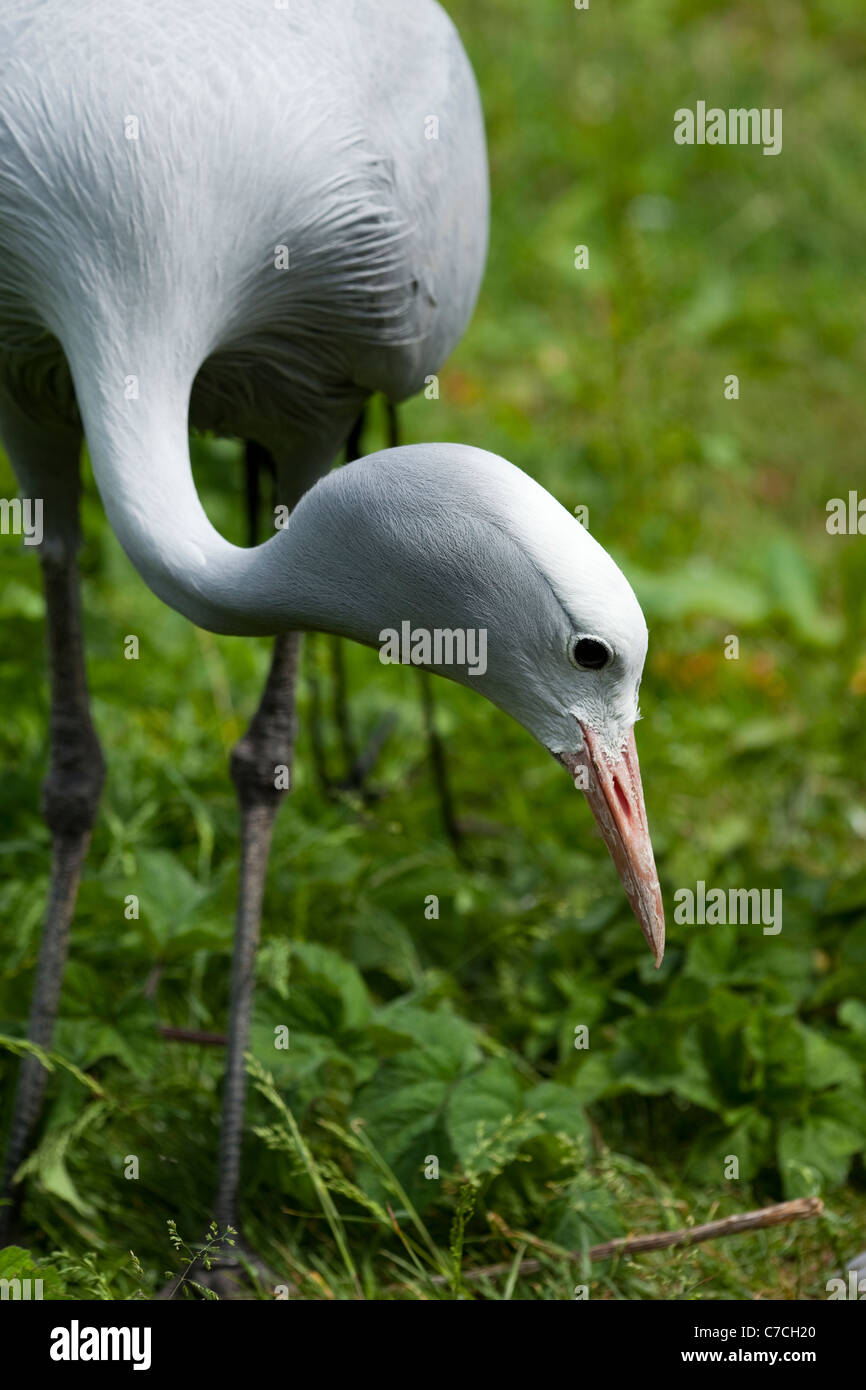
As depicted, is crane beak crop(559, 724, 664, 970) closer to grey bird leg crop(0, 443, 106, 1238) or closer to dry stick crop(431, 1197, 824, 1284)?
dry stick crop(431, 1197, 824, 1284)

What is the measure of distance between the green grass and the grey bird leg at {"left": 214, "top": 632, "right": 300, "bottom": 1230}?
0.22 feet

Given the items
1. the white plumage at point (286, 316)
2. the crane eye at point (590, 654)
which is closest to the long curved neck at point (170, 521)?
the white plumage at point (286, 316)

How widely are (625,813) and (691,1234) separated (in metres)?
0.86

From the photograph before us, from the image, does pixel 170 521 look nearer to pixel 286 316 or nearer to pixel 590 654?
pixel 286 316

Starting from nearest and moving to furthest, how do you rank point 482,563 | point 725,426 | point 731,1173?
point 482,563, point 731,1173, point 725,426

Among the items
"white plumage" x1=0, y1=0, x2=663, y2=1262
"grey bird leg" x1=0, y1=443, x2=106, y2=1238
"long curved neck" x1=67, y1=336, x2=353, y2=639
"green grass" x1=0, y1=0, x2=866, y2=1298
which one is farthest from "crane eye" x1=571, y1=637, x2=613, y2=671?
"grey bird leg" x1=0, y1=443, x2=106, y2=1238

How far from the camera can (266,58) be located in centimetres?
247

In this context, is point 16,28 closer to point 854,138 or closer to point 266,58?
point 266,58

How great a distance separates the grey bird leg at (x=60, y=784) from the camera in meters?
2.98

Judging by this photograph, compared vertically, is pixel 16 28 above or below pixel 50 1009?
above

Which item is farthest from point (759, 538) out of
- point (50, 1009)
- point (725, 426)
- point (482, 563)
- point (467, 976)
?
point (482, 563)

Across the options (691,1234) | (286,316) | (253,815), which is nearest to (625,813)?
(691,1234)

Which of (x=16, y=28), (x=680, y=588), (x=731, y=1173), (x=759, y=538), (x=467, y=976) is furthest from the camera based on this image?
(x=759, y=538)
